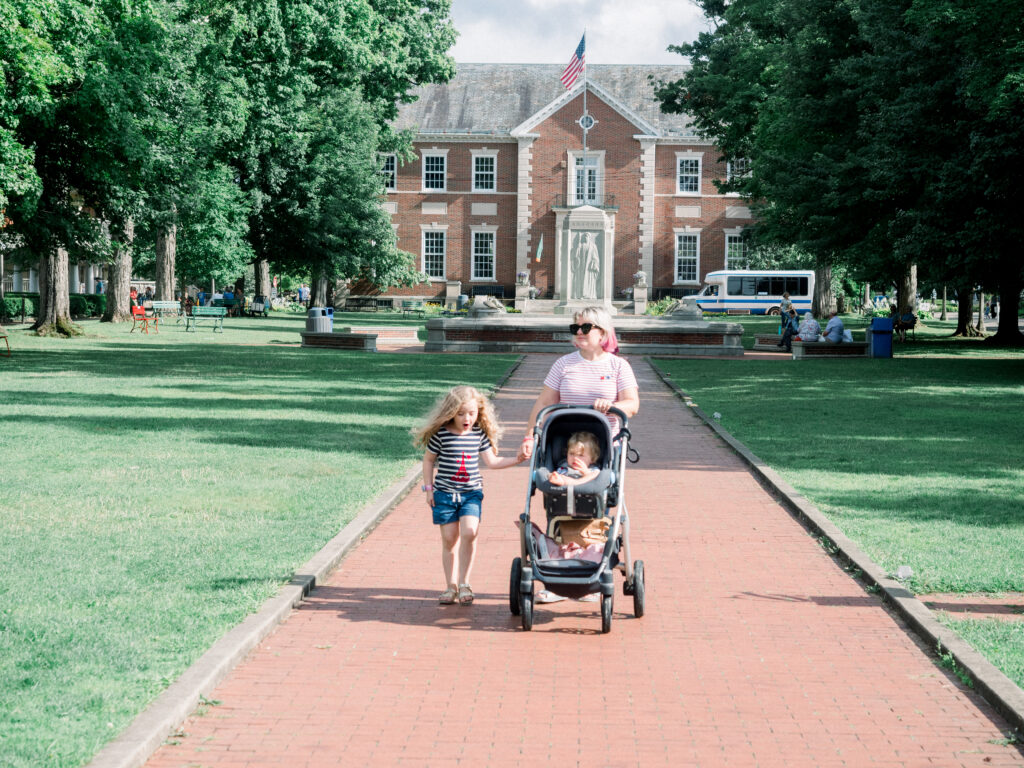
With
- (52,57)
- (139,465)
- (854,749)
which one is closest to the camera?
(854,749)

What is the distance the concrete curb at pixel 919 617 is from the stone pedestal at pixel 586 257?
30.0 m

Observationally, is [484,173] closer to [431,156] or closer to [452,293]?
[431,156]

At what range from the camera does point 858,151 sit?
33.0 meters

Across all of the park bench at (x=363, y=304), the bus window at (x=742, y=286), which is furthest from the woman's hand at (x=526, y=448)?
the park bench at (x=363, y=304)

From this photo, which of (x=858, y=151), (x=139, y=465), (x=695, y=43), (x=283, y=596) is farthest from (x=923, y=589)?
(x=695, y=43)

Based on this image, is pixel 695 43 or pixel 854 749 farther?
pixel 695 43

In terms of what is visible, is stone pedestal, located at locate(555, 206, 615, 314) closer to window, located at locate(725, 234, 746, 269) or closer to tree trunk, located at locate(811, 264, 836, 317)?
tree trunk, located at locate(811, 264, 836, 317)

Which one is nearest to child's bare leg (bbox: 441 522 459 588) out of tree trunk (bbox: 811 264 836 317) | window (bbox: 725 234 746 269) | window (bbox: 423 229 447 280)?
tree trunk (bbox: 811 264 836 317)

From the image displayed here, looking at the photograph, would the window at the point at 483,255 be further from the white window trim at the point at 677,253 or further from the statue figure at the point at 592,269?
the statue figure at the point at 592,269

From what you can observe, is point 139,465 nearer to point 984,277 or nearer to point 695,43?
point 984,277

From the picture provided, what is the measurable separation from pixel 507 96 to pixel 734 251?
16455 mm

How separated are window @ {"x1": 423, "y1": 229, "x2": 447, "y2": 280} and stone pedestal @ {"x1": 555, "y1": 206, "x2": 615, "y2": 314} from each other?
30.1 metres

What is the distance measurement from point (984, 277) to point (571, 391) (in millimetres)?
24312

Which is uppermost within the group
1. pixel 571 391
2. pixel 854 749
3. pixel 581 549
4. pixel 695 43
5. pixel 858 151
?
pixel 695 43
